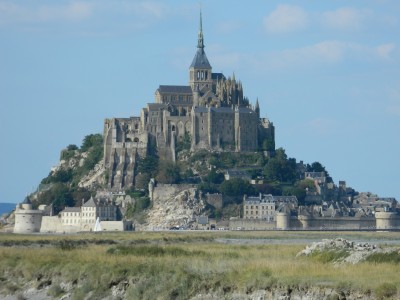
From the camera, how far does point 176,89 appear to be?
145m

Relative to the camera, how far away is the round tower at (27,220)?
12000cm

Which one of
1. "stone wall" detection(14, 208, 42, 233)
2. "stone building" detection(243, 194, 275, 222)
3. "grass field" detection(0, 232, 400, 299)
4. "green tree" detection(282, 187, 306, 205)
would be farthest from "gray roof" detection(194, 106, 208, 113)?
"grass field" detection(0, 232, 400, 299)

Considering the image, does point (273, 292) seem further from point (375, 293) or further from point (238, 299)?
point (375, 293)

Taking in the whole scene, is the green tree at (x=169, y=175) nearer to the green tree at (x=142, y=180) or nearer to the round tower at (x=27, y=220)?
the green tree at (x=142, y=180)

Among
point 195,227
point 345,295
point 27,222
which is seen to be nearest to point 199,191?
point 195,227

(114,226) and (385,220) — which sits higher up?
(385,220)

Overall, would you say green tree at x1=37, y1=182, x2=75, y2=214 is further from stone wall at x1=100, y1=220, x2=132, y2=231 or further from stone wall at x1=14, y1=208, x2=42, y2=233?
stone wall at x1=14, y1=208, x2=42, y2=233

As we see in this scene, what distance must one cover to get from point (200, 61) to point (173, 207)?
24112 millimetres

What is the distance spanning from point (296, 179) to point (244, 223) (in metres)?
14.5

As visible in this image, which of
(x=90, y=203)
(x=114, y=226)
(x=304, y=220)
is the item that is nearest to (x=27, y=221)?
(x=114, y=226)

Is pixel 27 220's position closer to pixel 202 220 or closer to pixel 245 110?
pixel 202 220

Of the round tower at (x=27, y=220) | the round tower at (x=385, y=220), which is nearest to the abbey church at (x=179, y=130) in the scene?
the round tower at (x=385, y=220)

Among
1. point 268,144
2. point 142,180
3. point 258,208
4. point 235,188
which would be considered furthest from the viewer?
point 268,144

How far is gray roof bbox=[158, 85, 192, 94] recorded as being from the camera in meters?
144
